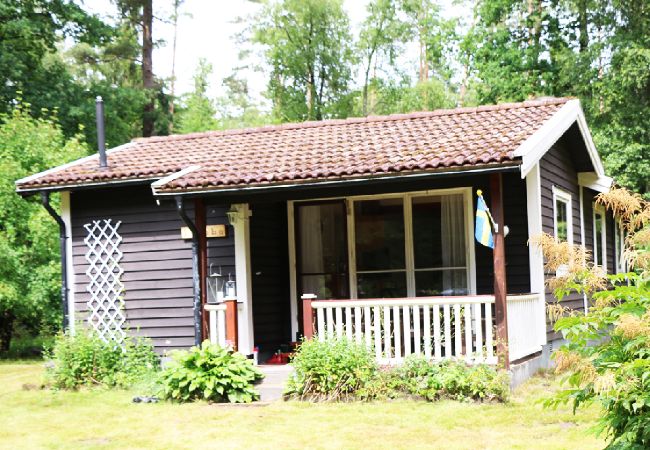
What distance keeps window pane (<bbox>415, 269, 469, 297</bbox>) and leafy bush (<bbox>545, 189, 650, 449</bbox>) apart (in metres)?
A: 6.46

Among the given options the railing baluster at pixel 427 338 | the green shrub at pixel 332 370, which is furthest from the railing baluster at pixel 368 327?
the railing baluster at pixel 427 338

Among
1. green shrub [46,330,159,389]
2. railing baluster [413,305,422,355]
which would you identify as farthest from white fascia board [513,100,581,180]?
green shrub [46,330,159,389]

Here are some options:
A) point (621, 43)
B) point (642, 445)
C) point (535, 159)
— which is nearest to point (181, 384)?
point (535, 159)

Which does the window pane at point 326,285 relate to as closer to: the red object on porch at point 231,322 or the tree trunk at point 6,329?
the red object on porch at point 231,322

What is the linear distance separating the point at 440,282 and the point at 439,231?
702 mm

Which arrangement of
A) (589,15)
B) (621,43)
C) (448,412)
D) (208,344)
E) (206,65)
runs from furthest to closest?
(206,65) → (589,15) → (621,43) → (208,344) → (448,412)

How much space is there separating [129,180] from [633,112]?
50.0 ft

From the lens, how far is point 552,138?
10.1 metres

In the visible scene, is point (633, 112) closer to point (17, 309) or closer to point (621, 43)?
point (621, 43)

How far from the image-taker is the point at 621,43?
20.8m

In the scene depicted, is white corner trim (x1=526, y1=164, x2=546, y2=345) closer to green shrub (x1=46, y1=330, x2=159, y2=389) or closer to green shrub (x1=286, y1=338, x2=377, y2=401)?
green shrub (x1=286, y1=338, x2=377, y2=401)

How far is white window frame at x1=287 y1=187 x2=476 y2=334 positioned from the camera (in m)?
11.1

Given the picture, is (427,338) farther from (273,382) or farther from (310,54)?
(310,54)

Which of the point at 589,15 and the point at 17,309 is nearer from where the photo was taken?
the point at 17,309
